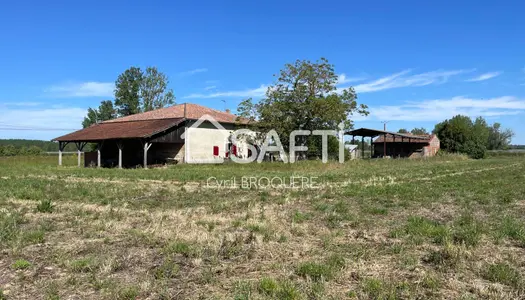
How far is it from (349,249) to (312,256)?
0.61 metres

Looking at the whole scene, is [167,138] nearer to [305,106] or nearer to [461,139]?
[305,106]

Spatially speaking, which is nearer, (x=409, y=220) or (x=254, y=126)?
(x=409, y=220)

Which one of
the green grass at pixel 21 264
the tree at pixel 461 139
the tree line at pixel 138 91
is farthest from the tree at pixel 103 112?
the green grass at pixel 21 264

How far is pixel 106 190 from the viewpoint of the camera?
11.9 meters

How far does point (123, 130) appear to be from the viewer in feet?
102

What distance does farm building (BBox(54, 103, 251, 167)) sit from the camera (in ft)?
95.3

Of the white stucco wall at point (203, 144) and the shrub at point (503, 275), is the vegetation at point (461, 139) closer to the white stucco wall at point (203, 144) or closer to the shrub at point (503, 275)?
the white stucco wall at point (203, 144)

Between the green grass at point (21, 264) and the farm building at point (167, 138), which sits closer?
the green grass at point (21, 264)

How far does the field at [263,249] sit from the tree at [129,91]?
189 feet

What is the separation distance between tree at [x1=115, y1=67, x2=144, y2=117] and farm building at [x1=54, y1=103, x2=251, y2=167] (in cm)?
2912

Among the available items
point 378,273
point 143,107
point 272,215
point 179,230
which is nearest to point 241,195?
point 272,215

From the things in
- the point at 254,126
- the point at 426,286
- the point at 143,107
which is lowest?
the point at 426,286

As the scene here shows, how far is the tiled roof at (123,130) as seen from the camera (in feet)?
91.5

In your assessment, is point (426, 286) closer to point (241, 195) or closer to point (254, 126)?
point (241, 195)
